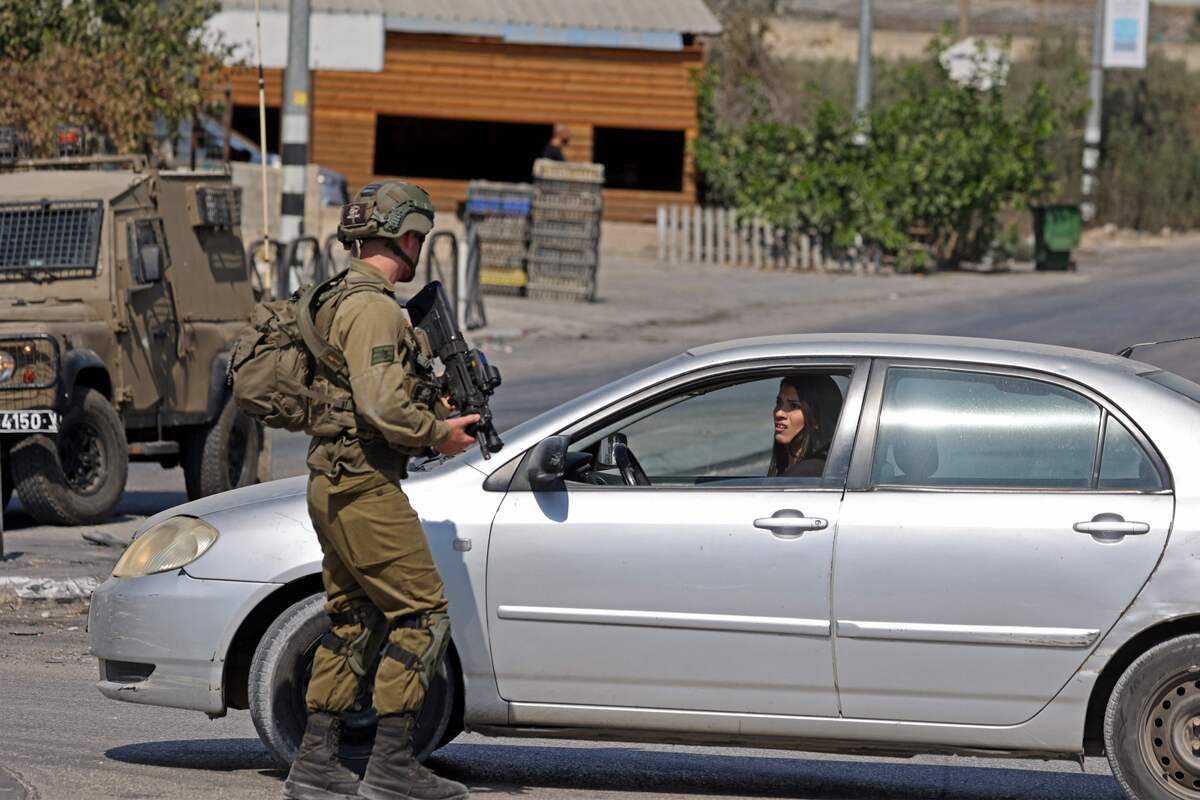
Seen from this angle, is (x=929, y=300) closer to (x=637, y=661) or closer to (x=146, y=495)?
(x=146, y=495)

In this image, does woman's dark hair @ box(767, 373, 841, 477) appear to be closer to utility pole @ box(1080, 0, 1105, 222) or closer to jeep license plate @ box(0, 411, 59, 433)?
jeep license plate @ box(0, 411, 59, 433)

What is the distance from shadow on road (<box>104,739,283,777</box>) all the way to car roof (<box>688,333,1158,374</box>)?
1997 millimetres

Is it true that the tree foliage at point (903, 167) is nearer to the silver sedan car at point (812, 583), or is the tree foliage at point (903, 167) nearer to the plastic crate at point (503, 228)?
the plastic crate at point (503, 228)

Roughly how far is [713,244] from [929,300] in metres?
6.66

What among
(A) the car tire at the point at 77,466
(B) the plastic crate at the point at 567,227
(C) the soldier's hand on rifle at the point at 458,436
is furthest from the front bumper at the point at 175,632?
(B) the plastic crate at the point at 567,227

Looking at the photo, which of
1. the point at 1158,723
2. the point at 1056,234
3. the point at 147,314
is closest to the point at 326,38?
the point at 1056,234

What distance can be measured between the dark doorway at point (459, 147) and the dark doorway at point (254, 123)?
12.6 ft

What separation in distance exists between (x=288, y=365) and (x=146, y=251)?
620 centimetres

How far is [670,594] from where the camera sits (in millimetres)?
5590

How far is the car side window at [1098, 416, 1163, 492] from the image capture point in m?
5.56

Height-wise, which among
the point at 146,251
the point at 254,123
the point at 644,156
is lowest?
the point at 146,251

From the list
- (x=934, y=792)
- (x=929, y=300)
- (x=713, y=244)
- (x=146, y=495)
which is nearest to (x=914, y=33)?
(x=713, y=244)

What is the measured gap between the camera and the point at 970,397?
5.75 metres

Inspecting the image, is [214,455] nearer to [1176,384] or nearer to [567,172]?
[1176,384]
